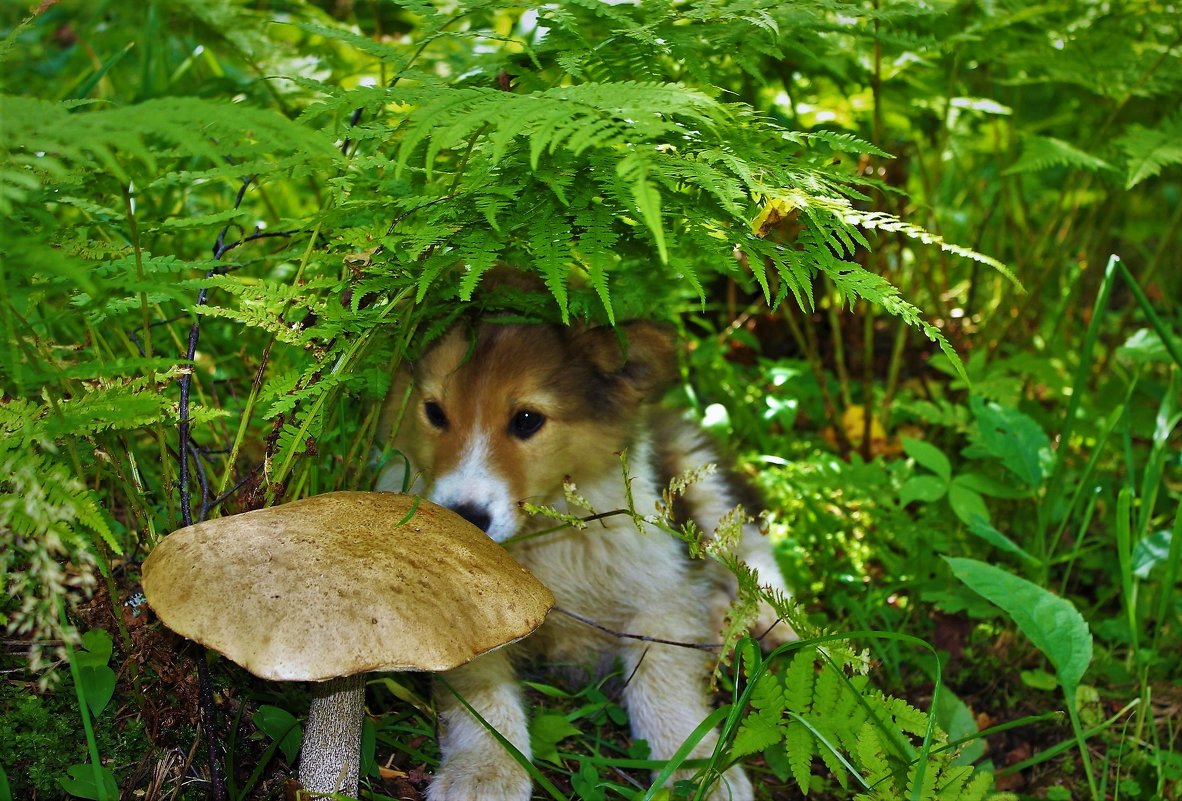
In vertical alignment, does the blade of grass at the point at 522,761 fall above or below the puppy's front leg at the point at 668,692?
above

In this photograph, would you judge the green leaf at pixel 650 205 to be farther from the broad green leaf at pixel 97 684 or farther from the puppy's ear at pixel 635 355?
the broad green leaf at pixel 97 684

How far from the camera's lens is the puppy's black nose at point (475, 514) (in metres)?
2.67

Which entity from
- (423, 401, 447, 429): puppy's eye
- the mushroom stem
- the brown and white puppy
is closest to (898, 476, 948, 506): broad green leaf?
the brown and white puppy

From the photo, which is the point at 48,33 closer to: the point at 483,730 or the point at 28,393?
the point at 28,393

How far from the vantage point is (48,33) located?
21.6 ft

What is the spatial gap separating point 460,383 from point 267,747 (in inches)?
44.6

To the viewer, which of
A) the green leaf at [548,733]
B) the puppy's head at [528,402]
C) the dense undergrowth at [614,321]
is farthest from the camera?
the puppy's head at [528,402]

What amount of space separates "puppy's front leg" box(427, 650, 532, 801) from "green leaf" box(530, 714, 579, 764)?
1.6 inches

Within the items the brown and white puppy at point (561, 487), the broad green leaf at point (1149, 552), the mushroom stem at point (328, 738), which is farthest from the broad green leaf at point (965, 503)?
the mushroom stem at point (328, 738)

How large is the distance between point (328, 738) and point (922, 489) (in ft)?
7.24

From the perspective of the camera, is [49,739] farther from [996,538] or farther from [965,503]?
[965,503]

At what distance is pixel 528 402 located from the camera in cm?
300

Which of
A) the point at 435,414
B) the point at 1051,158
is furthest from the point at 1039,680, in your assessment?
the point at 435,414

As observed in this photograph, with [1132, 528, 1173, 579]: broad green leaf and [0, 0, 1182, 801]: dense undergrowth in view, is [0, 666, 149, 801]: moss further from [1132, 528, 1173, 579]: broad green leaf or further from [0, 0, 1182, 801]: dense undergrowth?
[1132, 528, 1173, 579]: broad green leaf
